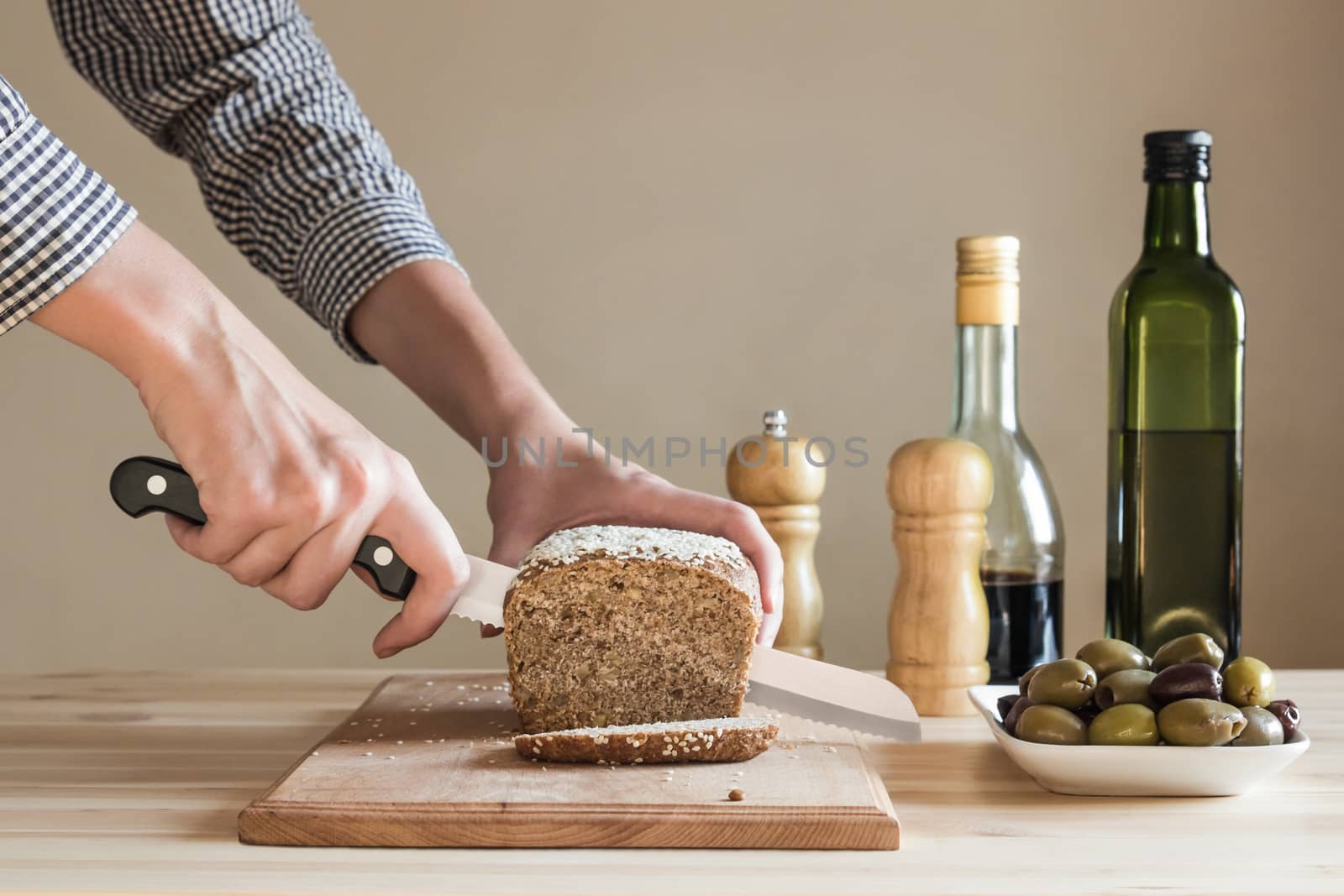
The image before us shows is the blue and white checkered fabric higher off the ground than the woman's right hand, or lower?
higher

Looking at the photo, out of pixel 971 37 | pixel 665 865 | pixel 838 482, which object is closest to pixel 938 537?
pixel 665 865

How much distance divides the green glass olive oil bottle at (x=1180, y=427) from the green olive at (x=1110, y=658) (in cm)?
26

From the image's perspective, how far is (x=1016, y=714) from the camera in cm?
95

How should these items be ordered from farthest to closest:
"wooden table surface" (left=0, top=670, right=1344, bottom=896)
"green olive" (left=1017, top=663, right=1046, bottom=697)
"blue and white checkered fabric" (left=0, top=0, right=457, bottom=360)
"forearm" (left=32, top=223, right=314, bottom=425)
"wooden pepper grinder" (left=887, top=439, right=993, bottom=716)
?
"blue and white checkered fabric" (left=0, top=0, right=457, bottom=360), "wooden pepper grinder" (left=887, top=439, right=993, bottom=716), "green olive" (left=1017, top=663, right=1046, bottom=697), "forearm" (left=32, top=223, right=314, bottom=425), "wooden table surface" (left=0, top=670, right=1344, bottom=896)

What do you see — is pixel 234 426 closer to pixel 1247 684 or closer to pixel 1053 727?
pixel 1053 727

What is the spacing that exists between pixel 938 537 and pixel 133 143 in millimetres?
2025

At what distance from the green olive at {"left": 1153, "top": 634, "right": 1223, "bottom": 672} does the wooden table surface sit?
0.10 m

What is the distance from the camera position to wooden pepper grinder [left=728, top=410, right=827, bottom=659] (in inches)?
49.6

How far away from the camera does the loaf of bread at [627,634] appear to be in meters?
1.04

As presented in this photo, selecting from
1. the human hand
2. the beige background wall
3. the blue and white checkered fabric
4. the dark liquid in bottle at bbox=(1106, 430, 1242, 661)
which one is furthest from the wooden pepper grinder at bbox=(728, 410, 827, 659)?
the beige background wall

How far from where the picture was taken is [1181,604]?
3.99 feet

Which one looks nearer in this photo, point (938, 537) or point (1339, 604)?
point (938, 537)

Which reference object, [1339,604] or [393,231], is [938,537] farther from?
[1339,604]

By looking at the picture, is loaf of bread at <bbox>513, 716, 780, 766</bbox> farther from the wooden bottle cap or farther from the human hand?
the wooden bottle cap
